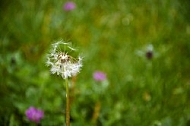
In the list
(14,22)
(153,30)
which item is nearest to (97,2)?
(153,30)

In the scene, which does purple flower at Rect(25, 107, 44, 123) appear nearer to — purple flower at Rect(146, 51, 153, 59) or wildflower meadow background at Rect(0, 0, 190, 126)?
wildflower meadow background at Rect(0, 0, 190, 126)

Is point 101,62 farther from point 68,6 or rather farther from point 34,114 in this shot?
point 34,114

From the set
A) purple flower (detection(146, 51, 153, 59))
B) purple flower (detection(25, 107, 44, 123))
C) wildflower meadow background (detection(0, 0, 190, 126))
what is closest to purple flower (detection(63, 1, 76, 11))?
wildflower meadow background (detection(0, 0, 190, 126))

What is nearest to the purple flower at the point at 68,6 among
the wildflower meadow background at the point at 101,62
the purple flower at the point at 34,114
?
the wildflower meadow background at the point at 101,62

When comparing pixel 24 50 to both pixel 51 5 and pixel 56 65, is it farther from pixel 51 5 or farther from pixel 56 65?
pixel 56 65

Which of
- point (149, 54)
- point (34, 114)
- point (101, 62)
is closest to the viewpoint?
point (34, 114)

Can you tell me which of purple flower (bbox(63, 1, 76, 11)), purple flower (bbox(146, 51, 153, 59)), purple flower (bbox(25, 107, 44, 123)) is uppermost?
purple flower (bbox(63, 1, 76, 11))

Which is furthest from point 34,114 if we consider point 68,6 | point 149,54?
point 68,6
